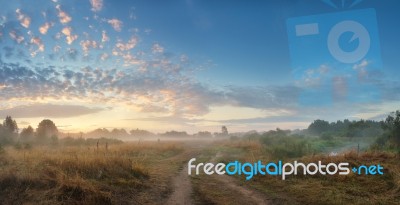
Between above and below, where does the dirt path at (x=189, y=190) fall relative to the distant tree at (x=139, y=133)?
below

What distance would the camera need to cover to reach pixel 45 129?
6238cm

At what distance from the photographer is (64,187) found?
10359 mm

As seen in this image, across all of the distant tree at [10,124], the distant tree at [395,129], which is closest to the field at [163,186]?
the distant tree at [395,129]

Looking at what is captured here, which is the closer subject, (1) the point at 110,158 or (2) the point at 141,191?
(2) the point at 141,191

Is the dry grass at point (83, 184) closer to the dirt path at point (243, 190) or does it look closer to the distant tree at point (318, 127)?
the dirt path at point (243, 190)

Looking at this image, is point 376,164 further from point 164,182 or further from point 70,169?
point 70,169

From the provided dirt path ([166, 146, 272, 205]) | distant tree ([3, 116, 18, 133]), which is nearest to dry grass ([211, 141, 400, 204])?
dirt path ([166, 146, 272, 205])

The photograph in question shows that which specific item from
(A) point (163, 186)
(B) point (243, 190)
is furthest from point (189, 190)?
(B) point (243, 190)

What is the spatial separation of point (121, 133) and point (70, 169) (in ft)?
432

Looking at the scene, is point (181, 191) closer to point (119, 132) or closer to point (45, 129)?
point (45, 129)

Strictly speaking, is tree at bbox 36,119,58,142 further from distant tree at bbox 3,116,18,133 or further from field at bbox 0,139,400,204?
field at bbox 0,139,400,204

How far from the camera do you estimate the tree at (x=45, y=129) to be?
56366 mm

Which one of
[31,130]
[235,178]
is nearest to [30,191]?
[235,178]

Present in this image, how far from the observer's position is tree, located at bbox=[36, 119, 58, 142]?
56.4m
